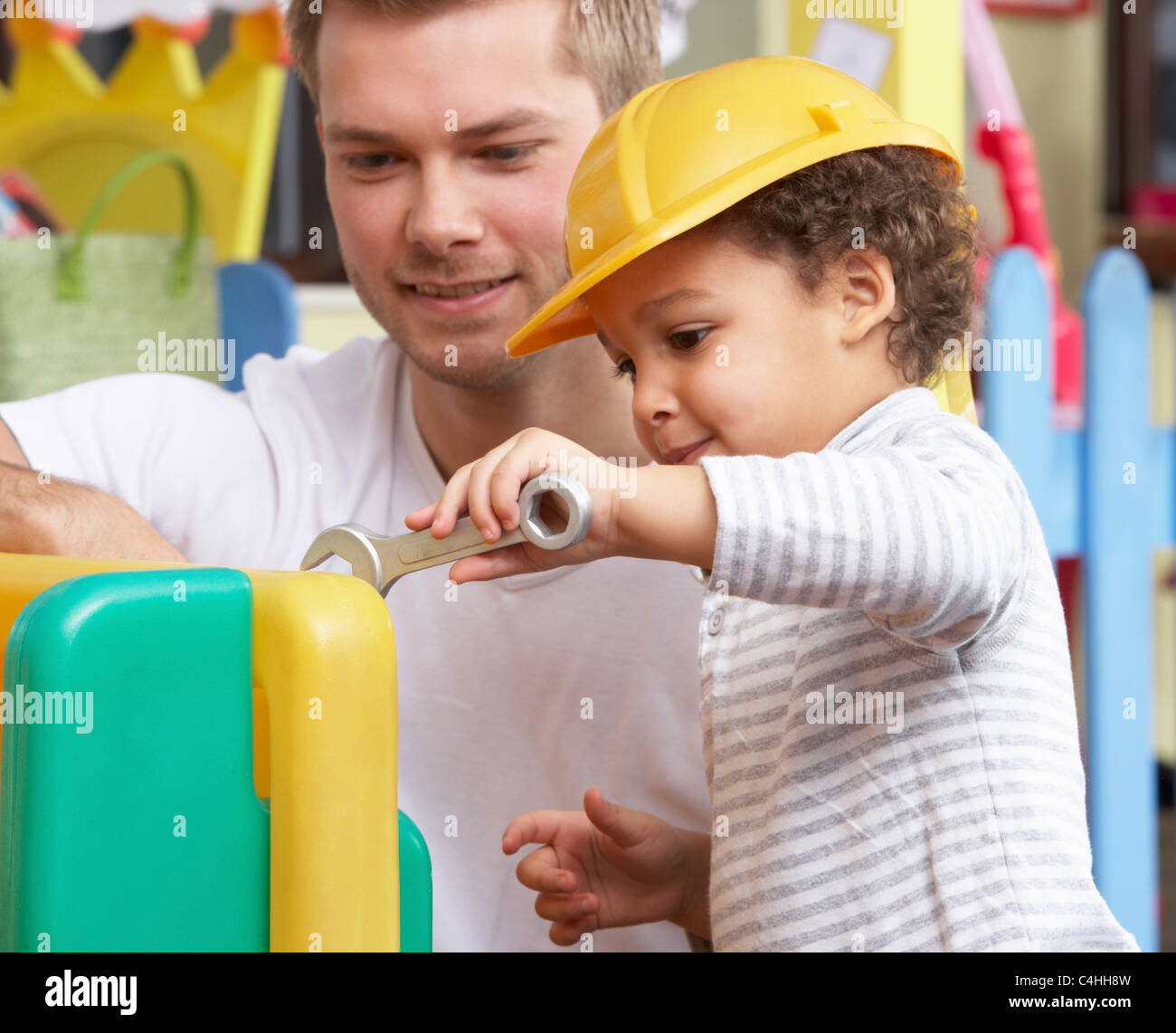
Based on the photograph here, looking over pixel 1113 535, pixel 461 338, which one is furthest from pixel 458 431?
pixel 1113 535

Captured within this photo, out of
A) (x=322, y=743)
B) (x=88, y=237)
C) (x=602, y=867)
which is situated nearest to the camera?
(x=322, y=743)

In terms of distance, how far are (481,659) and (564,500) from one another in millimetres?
420

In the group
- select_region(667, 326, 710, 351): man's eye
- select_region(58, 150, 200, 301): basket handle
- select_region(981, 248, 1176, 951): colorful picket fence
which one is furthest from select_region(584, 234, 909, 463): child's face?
select_region(58, 150, 200, 301): basket handle

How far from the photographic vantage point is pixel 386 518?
0.96 m

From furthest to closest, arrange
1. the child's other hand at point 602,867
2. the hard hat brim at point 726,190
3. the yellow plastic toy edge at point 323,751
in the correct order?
the child's other hand at point 602,867
the hard hat brim at point 726,190
the yellow plastic toy edge at point 323,751

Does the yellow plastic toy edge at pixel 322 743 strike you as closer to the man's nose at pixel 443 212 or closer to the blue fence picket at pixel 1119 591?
the man's nose at pixel 443 212

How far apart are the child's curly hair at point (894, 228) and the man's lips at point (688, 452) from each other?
90mm

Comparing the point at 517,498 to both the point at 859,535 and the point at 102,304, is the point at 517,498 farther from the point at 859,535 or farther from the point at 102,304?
the point at 102,304

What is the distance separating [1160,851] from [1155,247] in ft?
3.82

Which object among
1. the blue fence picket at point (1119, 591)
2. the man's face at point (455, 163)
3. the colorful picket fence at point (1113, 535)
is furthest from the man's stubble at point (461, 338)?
the blue fence picket at point (1119, 591)

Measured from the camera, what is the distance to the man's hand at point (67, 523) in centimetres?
68

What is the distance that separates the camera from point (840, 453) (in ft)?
1.87
